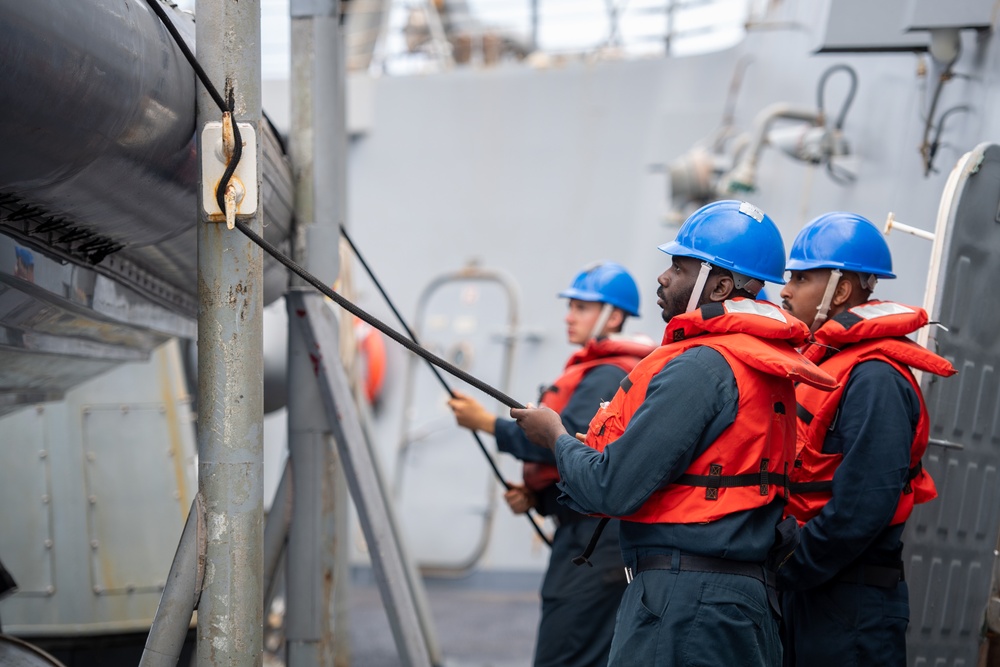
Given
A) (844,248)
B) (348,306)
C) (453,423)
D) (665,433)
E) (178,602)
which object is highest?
(844,248)

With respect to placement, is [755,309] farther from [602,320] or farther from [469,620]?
[469,620]

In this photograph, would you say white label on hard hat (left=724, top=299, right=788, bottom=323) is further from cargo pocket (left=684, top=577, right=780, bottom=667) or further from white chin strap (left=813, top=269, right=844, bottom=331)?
white chin strap (left=813, top=269, right=844, bottom=331)

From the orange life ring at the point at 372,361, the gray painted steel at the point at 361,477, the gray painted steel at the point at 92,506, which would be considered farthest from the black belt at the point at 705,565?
the orange life ring at the point at 372,361

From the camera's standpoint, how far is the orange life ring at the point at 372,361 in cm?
765

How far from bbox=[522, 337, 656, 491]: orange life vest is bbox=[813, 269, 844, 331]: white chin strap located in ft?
1.89

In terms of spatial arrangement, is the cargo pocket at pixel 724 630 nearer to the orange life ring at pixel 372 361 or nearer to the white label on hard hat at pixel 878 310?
the white label on hard hat at pixel 878 310

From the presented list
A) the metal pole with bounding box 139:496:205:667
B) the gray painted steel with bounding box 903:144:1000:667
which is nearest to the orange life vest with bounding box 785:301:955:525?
the gray painted steel with bounding box 903:144:1000:667

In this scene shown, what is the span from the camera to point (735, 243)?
2234mm

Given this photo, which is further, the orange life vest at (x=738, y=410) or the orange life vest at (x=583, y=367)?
the orange life vest at (x=583, y=367)

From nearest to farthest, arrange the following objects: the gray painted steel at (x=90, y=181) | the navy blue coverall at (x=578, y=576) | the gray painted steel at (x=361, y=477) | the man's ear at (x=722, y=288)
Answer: the gray painted steel at (x=90, y=181)
the man's ear at (x=722, y=288)
the gray painted steel at (x=361, y=477)
the navy blue coverall at (x=578, y=576)

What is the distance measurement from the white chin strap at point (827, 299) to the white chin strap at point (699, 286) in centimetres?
80

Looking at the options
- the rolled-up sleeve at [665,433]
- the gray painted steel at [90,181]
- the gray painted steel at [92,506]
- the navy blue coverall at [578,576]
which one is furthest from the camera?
the gray painted steel at [92,506]

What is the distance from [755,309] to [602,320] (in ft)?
4.73

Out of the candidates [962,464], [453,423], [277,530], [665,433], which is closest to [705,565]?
[665,433]
